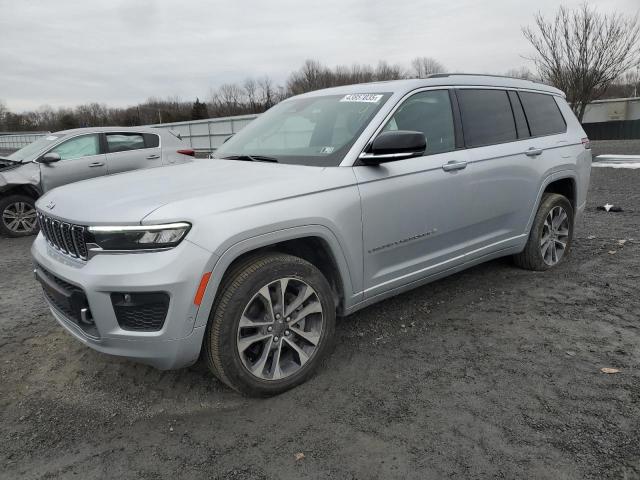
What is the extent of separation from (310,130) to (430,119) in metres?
0.90

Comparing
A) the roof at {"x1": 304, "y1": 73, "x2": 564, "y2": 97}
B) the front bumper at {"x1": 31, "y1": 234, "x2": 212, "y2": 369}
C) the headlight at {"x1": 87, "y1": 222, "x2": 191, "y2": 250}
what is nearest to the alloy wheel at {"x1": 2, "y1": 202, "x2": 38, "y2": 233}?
the roof at {"x1": 304, "y1": 73, "x2": 564, "y2": 97}

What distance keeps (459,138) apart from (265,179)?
5.74 ft

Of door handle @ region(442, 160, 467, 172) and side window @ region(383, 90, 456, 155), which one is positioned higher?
side window @ region(383, 90, 456, 155)

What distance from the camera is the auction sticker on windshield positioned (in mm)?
3461

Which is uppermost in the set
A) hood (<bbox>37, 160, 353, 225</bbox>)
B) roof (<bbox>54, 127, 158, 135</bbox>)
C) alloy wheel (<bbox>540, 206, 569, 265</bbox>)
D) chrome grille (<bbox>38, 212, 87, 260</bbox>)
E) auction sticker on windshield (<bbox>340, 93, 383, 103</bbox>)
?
roof (<bbox>54, 127, 158, 135</bbox>)

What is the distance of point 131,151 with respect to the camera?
875 cm

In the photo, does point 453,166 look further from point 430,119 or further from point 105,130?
point 105,130

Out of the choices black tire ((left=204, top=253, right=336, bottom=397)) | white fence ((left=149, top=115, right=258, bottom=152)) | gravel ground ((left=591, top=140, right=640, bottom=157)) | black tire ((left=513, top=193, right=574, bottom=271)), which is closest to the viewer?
black tire ((left=204, top=253, right=336, bottom=397))

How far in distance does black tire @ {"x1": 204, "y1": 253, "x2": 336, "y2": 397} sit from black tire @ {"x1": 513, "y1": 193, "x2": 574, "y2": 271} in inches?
104

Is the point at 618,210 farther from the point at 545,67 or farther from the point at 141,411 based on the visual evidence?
the point at 545,67

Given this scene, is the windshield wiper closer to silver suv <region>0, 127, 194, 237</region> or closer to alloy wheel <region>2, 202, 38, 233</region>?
silver suv <region>0, 127, 194, 237</region>

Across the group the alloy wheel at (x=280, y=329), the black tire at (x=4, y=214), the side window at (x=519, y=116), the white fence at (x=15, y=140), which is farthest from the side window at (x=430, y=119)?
the white fence at (x=15, y=140)

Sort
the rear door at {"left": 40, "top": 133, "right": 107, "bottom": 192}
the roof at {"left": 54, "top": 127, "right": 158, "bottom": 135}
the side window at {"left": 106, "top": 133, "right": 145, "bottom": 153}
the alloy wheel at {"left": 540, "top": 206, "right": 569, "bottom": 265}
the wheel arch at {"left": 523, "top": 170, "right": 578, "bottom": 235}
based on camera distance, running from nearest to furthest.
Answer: the wheel arch at {"left": 523, "top": 170, "right": 578, "bottom": 235}
the alloy wheel at {"left": 540, "top": 206, "right": 569, "bottom": 265}
the rear door at {"left": 40, "top": 133, "right": 107, "bottom": 192}
the roof at {"left": 54, "top": 127, "right": 158, "bottom": 135}
the side window at {"left": 106, "top": 133, "right": 145, "bottom": 153}

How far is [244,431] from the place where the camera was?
255cm
